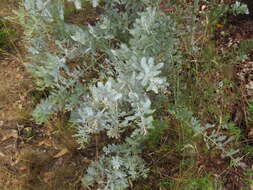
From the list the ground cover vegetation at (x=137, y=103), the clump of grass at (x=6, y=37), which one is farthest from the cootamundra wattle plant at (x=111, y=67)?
the clump of grass at (x=6, y=37)

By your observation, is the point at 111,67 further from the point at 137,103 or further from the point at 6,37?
the point at 6,37

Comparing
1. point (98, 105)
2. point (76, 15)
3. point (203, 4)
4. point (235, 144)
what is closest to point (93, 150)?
point (98, 105)

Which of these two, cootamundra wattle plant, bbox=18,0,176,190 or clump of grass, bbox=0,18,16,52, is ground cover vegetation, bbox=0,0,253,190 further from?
Result: clump of grass, bbox=0,18,16,52

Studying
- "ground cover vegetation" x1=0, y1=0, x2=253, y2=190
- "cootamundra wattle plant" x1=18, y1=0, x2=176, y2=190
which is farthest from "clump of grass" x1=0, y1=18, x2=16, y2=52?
"cootamundra wattle plant" x1=18, y1=0, x2=176, y2=190

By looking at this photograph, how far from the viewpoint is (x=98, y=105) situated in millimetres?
1443

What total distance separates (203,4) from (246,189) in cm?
177

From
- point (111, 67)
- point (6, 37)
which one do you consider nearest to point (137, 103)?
point (111, 67)

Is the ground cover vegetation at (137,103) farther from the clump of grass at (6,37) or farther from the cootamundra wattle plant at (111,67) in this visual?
the clump of grass at (6,37)

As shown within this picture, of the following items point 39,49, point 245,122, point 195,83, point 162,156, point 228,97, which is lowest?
point 162,156

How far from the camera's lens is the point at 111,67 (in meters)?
1.78

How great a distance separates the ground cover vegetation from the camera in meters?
1.48

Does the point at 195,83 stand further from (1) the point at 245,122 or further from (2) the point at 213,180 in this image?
(2) the point at 213,180

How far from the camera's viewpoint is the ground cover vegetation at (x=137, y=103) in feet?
4.87

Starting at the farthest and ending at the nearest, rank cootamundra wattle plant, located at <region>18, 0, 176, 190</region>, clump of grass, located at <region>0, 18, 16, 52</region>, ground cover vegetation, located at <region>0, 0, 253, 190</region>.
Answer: clump of grass, located at <region>0, 18, 16, 52</region>
ground cover vegetation, located at <region>0, 0, 253, 190</region>
cootamundra wattle plant, located at <region>18, 0, 176, 190</region>
